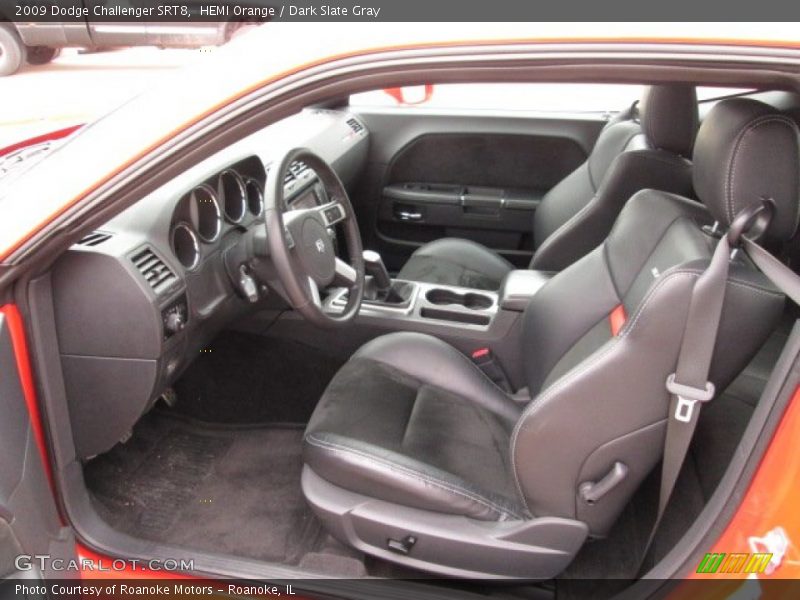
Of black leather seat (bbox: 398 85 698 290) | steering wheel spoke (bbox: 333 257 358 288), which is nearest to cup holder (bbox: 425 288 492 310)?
black leather seat (bbox: 398 85 698 290)

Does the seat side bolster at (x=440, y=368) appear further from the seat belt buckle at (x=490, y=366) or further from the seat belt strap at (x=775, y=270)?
the seat belt strap at (x=775, y=270)

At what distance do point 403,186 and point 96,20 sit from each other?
5.12 m

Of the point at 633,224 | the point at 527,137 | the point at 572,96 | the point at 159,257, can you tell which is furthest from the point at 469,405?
the point at 572,96

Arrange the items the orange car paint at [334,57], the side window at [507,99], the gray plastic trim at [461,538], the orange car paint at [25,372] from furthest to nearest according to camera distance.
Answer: the side window at [507,99]
the gray plastic trim at [461,538]
the orange car paint at [25,372]
the orange car paint at [334,57]

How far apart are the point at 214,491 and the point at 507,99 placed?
2.32m

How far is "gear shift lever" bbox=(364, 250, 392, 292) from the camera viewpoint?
2229 mm

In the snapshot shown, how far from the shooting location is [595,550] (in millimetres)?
1680

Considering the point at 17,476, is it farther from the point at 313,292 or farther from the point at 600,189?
the point at 600,189

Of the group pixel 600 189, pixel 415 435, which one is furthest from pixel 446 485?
pixel 600 189

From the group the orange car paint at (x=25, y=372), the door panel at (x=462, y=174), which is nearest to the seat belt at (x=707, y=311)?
the orange car paint at (x=25, y=372)

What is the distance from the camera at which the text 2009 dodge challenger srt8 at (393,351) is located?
1.09 metres

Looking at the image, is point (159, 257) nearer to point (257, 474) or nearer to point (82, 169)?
point (82, 169)

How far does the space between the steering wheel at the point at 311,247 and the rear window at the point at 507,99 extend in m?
1.34

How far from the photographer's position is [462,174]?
3.20 meters
